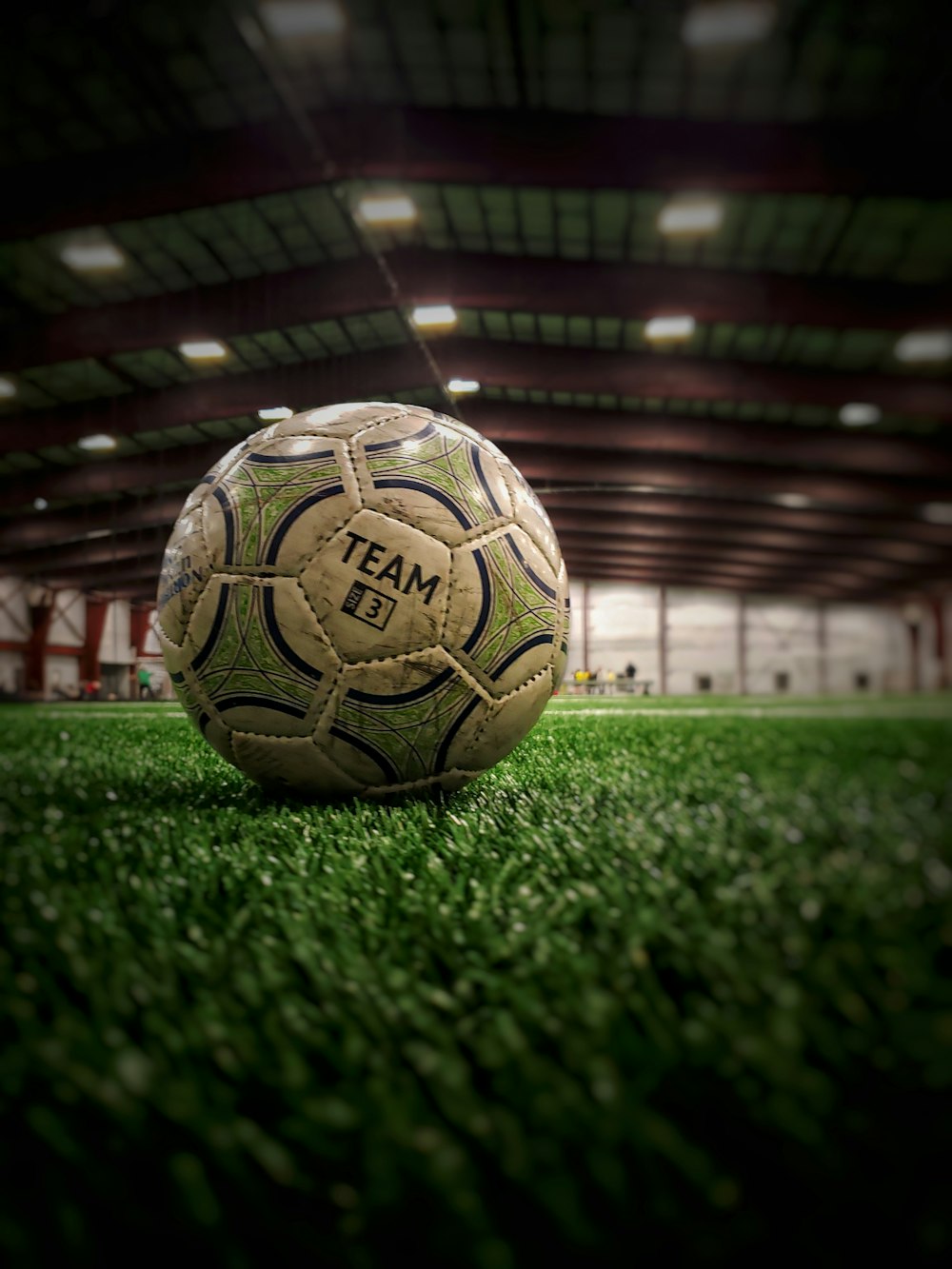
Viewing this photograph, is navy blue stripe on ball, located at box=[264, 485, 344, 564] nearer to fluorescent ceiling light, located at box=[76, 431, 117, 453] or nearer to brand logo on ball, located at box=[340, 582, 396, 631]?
brand logo on ball, located at box=[340, 582, 396, 631]

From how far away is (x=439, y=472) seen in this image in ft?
5.26

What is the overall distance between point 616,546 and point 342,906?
31.9ft

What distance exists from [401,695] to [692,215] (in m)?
0.99

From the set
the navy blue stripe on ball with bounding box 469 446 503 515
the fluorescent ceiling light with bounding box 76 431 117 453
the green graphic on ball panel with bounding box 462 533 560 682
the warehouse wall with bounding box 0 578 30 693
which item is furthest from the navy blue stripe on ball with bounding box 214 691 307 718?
the warehouse wall with bounding box 0 578 30 693

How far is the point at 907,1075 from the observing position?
47 centimetres

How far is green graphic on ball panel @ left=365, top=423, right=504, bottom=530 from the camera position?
156cm

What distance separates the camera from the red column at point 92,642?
2355cm

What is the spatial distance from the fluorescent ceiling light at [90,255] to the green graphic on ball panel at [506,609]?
5.51 ft

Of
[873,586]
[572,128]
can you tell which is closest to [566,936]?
[873,586]

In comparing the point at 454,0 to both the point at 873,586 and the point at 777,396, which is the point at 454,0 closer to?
the point at 777,396

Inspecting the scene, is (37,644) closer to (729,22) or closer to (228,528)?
(228,528)

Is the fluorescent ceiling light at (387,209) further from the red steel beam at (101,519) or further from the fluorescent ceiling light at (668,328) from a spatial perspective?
the red steel beam at (101,519)

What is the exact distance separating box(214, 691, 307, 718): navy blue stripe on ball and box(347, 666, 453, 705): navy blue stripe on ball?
0.40 feet

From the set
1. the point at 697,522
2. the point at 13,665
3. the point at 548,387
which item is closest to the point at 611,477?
the point at 697,522
